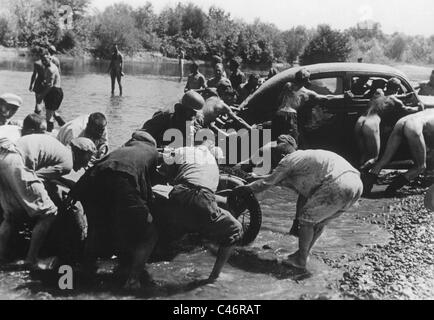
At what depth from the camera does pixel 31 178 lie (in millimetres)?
5301

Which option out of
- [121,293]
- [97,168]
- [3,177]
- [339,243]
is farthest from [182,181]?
[339,243]

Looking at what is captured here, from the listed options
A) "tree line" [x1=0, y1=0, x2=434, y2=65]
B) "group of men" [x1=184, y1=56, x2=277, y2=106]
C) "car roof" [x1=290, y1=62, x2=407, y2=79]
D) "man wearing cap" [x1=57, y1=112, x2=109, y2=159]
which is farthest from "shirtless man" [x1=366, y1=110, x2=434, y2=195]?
"tree line" [x1=0, y1=0, x2=434, y2=65]

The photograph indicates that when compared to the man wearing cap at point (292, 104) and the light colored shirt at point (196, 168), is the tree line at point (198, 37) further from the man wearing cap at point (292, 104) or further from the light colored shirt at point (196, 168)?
the light colored shirt at point (196, 168)

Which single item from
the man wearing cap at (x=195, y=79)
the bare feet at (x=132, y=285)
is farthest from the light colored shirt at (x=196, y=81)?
the bare feet at (x=132, y=285)

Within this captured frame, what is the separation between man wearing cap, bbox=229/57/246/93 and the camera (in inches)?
472

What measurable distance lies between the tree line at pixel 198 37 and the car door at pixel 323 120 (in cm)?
1863

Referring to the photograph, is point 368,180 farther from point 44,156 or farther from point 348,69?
point 44,156

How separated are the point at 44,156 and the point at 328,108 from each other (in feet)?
17.3

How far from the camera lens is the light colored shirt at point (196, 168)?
5312 millimetres

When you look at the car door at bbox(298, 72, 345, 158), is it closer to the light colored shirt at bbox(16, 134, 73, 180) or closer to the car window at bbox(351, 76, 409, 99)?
the car window at bbox(351, 76, 409, 99)

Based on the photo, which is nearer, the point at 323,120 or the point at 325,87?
the point at 323,120

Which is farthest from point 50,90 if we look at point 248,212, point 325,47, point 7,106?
point 325,47

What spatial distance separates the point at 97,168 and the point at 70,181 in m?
1.04
